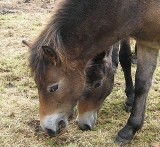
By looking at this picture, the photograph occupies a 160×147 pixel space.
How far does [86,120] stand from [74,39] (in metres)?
1.10

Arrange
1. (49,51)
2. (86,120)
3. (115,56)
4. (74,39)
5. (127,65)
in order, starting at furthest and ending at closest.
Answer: (127,65) → (115,56) → (86,120) → (74,39) → (49,51)

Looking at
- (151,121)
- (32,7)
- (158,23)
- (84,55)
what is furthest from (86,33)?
(32,7)

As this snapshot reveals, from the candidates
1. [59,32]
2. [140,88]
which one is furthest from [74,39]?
[140,88]

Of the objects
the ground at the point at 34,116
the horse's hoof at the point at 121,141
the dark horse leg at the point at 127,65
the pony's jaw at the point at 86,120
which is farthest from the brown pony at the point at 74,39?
the dark horse leg at the point at 127,65

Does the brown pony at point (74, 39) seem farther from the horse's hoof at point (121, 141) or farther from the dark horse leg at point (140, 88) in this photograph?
the horse's hoof at point (121, 141)

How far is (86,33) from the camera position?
4285mm

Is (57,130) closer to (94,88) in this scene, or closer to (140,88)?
(94,88)

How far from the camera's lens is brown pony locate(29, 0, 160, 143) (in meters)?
4.12

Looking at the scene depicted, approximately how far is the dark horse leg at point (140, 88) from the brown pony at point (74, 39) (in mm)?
442

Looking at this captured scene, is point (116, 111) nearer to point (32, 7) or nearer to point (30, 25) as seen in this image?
point (30, 25)

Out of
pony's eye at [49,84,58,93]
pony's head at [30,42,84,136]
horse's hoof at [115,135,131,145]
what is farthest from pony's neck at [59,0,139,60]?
horse's hoof at [115,135,131,145]

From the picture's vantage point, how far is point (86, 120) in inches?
189

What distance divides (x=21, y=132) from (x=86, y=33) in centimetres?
159

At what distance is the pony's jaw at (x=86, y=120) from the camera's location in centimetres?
477
